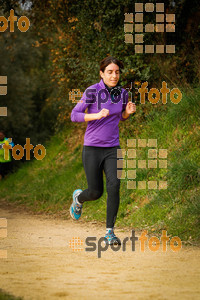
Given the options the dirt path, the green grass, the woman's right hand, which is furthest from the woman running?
the green grass

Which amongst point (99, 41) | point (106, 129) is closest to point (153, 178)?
point (106, 129)

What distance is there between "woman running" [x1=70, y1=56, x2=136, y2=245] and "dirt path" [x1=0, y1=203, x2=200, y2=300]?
0.80 meters

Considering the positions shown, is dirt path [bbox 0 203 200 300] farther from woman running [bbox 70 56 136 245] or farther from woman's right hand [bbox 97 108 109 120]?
woman's right hand [bbox 97 108 109 120]

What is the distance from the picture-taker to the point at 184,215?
813 centimetres

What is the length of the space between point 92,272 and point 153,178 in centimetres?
451

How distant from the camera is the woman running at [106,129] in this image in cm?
707

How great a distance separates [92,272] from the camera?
5676 mm

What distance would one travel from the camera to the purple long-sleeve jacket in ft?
23.2

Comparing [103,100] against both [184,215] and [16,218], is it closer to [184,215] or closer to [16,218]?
[184,215]

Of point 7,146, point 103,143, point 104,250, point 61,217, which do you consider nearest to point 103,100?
point 103,143

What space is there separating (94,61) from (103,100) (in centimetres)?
631

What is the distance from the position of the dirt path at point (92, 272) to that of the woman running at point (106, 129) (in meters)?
0.80

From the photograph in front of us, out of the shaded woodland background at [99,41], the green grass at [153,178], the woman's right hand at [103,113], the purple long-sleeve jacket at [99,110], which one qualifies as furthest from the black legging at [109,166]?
the shaded woodland background at [99,41]

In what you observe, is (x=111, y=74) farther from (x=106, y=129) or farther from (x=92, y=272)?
(x=92, y=272)
